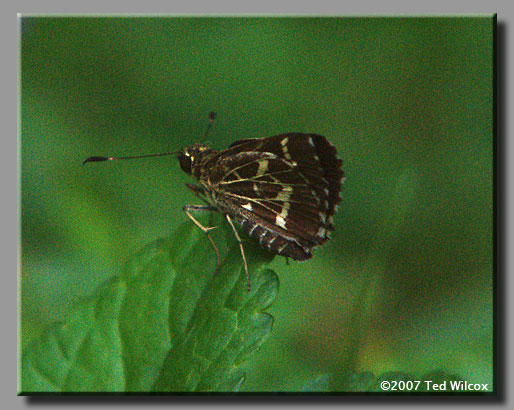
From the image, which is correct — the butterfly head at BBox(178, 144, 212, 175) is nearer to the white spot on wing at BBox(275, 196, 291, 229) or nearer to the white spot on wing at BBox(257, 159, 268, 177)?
the white spot on wing at BBox(257, 159, 268, 177)

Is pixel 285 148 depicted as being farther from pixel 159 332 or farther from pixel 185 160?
pixel 159 332

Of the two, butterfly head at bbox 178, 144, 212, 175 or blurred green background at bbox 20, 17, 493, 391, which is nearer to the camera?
butterfly head at bbox 178, 144, 212, 175

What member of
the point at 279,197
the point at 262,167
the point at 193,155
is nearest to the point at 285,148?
the point at 262,167

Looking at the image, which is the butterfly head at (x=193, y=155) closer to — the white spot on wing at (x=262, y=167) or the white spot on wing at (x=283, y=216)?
the white spot on wing at (x=262, y=167)

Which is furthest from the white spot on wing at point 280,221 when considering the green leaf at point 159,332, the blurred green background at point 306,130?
the blurred green background at point 306,130

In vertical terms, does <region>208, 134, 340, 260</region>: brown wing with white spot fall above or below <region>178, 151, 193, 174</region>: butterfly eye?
below

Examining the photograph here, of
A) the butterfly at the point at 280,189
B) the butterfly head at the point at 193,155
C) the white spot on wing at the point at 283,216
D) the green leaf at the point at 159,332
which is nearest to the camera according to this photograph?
the green leaf at the point at 159,332

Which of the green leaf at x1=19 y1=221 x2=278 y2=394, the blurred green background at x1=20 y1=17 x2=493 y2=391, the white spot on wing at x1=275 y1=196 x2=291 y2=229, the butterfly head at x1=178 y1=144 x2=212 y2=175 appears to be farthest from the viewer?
the blurred green background at x1=20 y1=17 x2=493 y2=391

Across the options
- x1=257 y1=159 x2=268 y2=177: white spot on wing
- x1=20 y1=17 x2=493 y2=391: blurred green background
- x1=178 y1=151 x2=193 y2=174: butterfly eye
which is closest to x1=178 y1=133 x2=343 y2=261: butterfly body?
x1=257 y1=159 x2=268 y2=177: white spot on wing

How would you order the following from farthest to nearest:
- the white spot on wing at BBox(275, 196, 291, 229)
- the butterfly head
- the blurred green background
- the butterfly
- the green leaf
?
the blurred green background → the butterfly head → the white spot on wing at BBox(275, 196, 291, 229) → the butterfly → the green leaf
